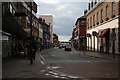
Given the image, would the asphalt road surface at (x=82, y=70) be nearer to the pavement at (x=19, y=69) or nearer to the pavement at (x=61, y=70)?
the pavement at (x=61, y=70)

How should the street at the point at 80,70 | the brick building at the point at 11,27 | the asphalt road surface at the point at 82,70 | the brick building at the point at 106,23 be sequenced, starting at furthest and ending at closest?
the brick building at the point at 106,23
the brick building at the point at 11,27
the street at the point at 80,70
the asphalt road surface at the point at 82,70

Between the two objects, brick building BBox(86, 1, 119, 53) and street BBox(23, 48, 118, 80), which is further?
brick building BBox(86, 1, 119, 53)

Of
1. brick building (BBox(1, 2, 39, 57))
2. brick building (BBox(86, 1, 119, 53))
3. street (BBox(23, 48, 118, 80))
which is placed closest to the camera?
street (BBox(23, 48, 118, 80))

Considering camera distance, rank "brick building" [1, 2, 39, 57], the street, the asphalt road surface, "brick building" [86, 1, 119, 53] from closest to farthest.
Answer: the asphalt road surface, the street, "brick building" [1, 2, 39, 57], "brick building" [86, 1, 119, 53]

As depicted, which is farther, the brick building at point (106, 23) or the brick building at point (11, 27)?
the brick building at point (106, 23)

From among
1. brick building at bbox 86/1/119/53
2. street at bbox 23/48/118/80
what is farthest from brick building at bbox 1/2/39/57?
brick building at bbox 86/1/119/53

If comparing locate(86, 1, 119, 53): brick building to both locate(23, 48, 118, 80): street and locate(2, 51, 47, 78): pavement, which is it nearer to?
locate(23, 48, 118, 80): street

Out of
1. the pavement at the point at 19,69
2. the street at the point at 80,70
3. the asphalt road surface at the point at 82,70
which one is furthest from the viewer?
the pavement at the point at 19,69

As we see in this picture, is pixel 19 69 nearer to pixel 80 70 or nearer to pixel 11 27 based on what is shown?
pixel 80 70

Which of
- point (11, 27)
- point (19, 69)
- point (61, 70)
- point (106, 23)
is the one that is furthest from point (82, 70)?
point (106, 23)

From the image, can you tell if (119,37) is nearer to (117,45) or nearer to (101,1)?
(117,45)

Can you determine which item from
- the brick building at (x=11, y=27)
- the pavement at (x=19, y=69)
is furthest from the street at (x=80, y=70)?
the brick building at (x=11, y=27)

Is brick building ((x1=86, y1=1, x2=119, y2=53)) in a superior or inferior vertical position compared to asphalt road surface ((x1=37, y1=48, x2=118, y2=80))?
superior

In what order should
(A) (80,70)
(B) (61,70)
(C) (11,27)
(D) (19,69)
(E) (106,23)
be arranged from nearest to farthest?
(A) (80,70)
(B) (61,70)
(D) (19,69)
(C) (11,27)
(E) (106,23)
